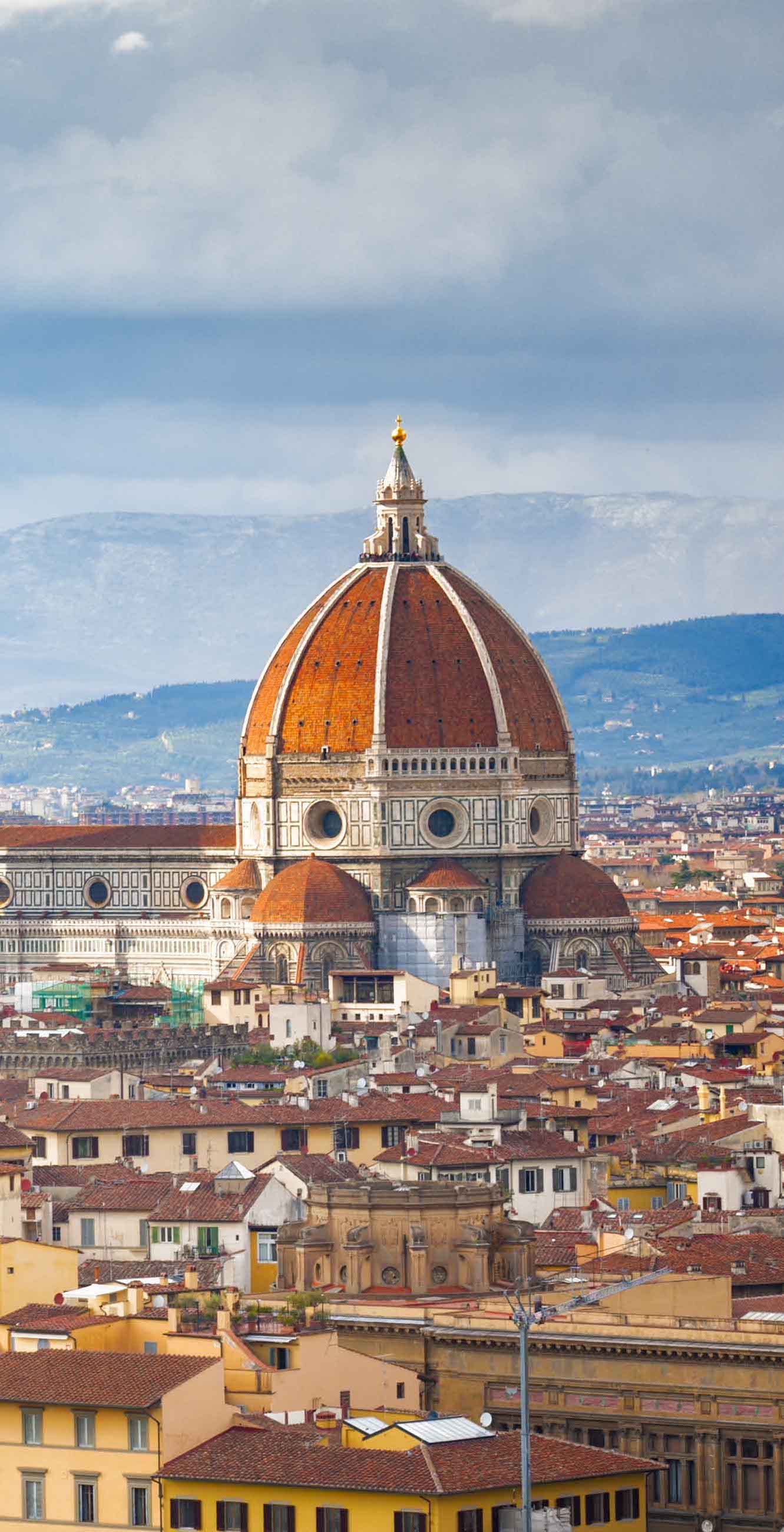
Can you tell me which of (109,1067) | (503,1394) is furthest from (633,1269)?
(109,1067)

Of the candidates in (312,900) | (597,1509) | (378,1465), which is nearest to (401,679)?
(312,900)

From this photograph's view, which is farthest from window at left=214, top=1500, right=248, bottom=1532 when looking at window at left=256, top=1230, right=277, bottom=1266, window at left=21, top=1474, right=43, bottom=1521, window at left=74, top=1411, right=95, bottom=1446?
window at left=256, top=1230, right=277, bottom=1266

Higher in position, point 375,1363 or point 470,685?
point 470,685

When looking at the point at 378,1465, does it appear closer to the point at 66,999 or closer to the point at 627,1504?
the point at 627,1504

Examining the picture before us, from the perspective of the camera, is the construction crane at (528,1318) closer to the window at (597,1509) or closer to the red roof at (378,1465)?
the red roof at (378,1465)

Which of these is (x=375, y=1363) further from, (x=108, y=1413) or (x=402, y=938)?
(x=402, y=938)
